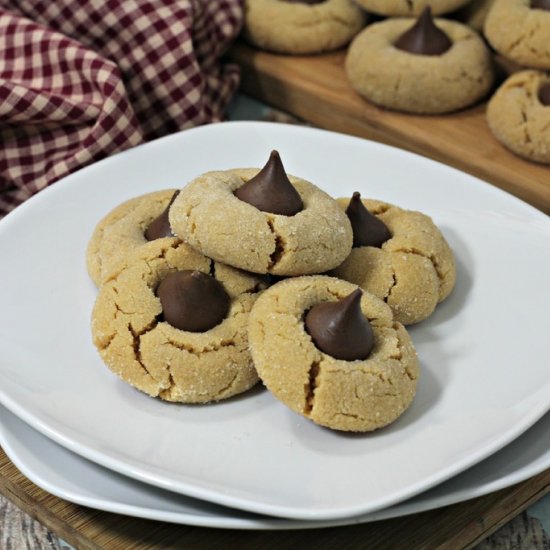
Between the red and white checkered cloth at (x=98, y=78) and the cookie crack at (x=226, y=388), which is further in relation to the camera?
the red and white checkered cloth at (x=98, y=78)

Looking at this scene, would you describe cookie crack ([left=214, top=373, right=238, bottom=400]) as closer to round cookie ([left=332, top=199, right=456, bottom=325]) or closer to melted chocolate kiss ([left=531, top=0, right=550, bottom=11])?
round cookie ([left=332, top=199, right=456, bottom=325])

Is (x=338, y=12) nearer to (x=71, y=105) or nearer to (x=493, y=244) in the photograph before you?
(x=71, y=105)

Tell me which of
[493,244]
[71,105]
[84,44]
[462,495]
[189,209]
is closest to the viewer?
[462,495]

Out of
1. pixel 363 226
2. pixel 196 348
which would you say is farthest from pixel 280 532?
pixel 363 226

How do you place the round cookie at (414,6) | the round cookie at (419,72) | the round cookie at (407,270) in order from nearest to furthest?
the round cookie at (407,270)
the round cookie at (419,72)
the round cookie at (414,6)

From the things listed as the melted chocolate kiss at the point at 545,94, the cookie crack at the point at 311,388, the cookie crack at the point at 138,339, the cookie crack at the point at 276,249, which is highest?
the cookie crack at the point at 276,249

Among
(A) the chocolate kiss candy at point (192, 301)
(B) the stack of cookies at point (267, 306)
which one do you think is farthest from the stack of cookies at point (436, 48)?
(A) the chocolate kiss candy at point (192, 301)

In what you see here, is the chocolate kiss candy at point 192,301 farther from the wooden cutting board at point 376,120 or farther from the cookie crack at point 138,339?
the wooden cutting board at point 376,120

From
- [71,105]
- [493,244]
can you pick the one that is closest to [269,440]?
[493,244]
